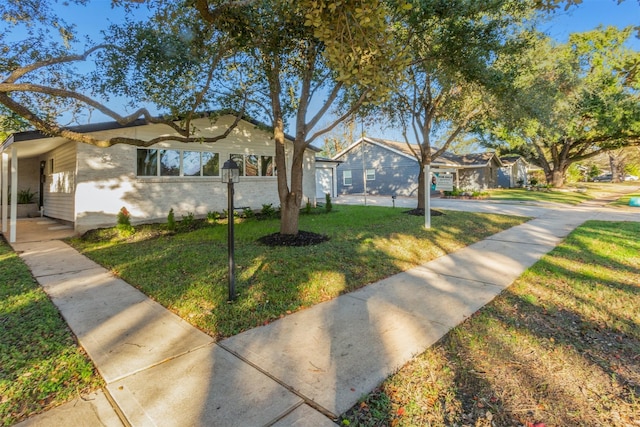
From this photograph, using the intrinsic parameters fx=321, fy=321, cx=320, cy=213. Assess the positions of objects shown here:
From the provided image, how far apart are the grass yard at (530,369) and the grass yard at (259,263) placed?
1730mm

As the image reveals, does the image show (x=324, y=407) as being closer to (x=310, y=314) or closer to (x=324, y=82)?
(x=310, y=314)

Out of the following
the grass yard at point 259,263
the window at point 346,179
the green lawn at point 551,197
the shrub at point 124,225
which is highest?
the window at point 346,179

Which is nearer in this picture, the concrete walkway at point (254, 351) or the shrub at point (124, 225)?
the concrete walkway at point (254, 351)

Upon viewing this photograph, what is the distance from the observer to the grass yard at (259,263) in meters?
3.98

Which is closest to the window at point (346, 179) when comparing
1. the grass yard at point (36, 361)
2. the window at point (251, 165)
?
the window at point (251, 165)

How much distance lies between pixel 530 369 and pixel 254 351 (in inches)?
93.0

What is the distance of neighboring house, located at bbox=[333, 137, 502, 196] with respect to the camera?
27.2 meters

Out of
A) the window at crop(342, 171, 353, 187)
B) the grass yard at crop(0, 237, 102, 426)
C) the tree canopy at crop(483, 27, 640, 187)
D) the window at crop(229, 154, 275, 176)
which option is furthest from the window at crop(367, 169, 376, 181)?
the grass yard at crop(0, 237, 102, 426)

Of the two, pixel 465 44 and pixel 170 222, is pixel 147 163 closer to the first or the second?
pixel 170 222

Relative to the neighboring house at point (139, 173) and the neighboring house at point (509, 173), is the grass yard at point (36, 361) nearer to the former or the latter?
the neighboring house at point (139, 173)

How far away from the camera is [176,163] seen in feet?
36.1

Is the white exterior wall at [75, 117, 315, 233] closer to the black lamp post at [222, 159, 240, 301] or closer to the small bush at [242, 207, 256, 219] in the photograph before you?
the small bush at [242, 207, 256, 219]

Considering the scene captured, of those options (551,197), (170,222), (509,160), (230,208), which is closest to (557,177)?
(509,160)

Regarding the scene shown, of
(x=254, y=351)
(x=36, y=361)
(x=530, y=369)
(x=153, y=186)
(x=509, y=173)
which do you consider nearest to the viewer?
(x=530, y=369)
